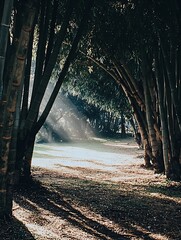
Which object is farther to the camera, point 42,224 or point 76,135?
point 76,135

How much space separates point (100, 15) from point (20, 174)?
169 inches

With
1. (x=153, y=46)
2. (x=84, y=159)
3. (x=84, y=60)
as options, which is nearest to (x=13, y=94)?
(x=153, y=46)

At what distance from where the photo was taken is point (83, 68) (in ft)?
39.0

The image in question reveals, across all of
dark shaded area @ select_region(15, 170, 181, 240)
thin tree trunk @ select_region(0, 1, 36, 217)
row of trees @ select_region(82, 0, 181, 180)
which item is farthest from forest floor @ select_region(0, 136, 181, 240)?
row of trees @ select_region(82, 0, 181, 180)

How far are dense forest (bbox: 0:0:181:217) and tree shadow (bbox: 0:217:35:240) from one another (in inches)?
6.4

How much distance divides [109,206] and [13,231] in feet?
7.44

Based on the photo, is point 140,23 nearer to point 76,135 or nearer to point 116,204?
point 116,204

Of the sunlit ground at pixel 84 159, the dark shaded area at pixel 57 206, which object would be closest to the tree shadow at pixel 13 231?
the dark shaded area at pixel 57 206

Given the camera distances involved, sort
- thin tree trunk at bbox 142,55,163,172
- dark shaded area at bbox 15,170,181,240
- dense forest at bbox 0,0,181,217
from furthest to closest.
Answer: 1. thin tree trunk at bbox 142,55,163,172
2. dark shaded area at bbox 15,170,181,240
3. dense forest at bbox 0,0,181,217

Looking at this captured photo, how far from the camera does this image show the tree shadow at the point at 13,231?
3981 millimetres

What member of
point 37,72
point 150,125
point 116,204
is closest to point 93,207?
point 116,204

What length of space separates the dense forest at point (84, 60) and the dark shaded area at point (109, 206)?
69cm

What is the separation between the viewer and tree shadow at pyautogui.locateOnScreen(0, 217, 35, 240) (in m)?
3.98

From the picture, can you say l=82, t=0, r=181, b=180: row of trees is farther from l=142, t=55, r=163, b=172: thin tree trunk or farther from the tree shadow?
the tree shadow
